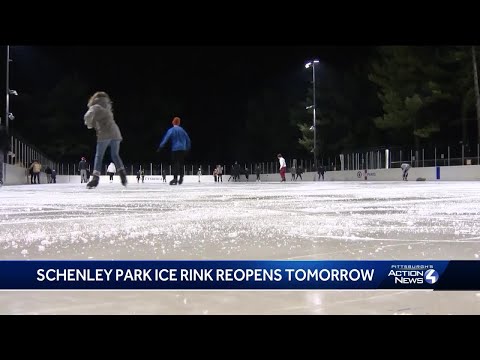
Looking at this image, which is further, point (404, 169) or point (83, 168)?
point (404, 169)

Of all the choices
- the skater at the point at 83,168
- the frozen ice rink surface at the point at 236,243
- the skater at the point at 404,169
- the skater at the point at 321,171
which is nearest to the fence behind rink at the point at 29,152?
the skater at the point at 83,168

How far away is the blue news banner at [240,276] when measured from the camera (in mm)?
1662

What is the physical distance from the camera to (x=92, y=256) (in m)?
2.19

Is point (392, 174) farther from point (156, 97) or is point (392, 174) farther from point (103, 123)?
point (103, 123)

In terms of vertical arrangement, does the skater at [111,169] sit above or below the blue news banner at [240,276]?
above

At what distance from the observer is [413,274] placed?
1674 millimetres

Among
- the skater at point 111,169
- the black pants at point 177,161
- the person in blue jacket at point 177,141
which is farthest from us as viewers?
the black pants at point 177,161

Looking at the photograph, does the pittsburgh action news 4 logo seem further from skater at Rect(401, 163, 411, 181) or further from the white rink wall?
skater at Rect(401, 163, 411, 181)

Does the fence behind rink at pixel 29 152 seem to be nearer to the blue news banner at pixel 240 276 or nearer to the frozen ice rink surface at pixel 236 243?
the frozen ice rink surface at pixel 236 243

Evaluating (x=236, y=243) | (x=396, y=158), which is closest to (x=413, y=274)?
(x=236, y=243)

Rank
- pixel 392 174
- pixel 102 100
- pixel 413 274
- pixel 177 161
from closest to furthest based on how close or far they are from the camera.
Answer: pixel 413 274 < pixel 102 100 < pixel 177 161 < pixel 392 174

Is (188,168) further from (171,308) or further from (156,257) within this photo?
(171,308)

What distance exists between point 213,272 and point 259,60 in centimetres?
171

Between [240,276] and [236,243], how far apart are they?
894 mm
